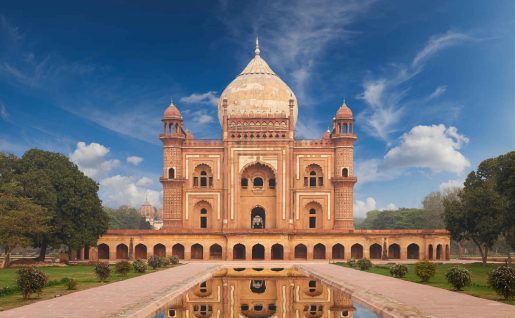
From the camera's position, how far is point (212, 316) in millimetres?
13383

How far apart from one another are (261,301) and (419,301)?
4.37m

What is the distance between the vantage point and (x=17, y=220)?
30.8 metres

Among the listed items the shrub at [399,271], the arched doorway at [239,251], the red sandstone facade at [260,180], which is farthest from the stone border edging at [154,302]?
the red sandstone facade at [260,180]

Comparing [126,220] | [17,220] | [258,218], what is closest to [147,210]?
[126,220]

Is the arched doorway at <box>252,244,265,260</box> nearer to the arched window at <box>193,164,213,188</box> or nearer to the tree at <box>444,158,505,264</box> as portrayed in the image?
the arched window at <box>193,164,213,188</box>

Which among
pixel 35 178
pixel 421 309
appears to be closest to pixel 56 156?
pixel 35 178

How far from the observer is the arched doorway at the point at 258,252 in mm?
44438

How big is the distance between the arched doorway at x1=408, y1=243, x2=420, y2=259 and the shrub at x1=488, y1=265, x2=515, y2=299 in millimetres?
28987

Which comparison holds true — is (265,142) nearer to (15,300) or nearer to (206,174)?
(206,174)

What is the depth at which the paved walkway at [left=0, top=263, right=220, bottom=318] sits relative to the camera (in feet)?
41.6

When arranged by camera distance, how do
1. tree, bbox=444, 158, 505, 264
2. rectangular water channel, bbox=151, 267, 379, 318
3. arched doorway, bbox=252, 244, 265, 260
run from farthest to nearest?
arched doorway, bbox=252, 244, 265, 260
tree, bbox=444, 158, 505, 264
rectangular water channel, bbox=151, 267, 379, 318

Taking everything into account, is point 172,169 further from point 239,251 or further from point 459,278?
point 459,278

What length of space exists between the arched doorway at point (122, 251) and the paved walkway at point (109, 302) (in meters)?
24.4

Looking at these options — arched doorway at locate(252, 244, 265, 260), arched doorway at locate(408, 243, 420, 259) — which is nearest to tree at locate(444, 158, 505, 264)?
arched doorway at locate(408, 243, 420, 259)
